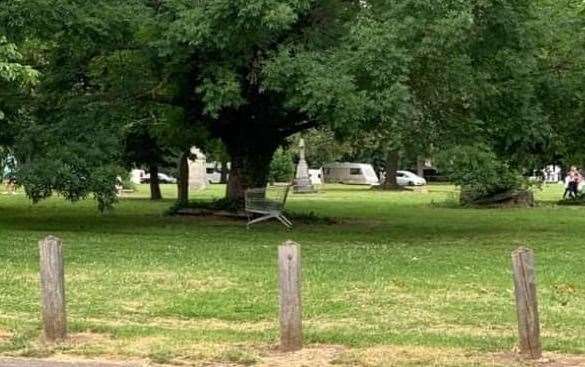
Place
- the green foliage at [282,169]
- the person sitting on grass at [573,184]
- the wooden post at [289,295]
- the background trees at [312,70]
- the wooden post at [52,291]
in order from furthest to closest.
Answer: the green foliage at [282,169]
the person sitting on grass at [573,184]
the background trees at [312,70]
the wooden post at [52,291]
the wooden post at [289,295]

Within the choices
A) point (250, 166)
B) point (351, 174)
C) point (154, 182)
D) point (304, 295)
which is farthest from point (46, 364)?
point (351, 174)

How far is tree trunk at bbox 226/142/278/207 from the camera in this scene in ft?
76.4

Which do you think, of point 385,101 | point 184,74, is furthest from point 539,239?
point 184,74

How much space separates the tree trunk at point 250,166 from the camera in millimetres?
23281

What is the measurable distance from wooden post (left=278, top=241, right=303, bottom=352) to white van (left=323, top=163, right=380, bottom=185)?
73143mm

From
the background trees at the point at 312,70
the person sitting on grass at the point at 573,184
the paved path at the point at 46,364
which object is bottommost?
the paved path at the point at 46,364

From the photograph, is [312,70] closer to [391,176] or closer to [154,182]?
[154,182]

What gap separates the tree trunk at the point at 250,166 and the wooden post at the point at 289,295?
51.0ft

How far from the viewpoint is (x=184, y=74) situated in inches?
750

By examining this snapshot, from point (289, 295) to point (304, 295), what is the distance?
2868mm

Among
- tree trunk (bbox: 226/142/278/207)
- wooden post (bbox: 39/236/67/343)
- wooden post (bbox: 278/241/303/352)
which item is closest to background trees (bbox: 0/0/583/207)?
tree trunk (bbox: 226/142/278/207)

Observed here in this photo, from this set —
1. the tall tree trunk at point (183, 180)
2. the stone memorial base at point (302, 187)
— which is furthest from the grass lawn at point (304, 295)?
the stone memorial base at point (302, 187)

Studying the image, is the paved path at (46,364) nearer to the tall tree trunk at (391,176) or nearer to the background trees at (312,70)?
the background trees at (312,70)

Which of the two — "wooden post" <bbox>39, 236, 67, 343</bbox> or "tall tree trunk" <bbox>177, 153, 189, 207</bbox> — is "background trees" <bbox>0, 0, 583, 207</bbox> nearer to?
"wooden post" <bbox>39, 236, 67, 343</bbox>
